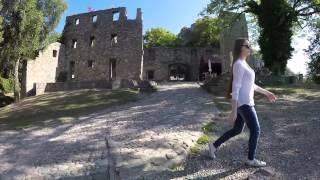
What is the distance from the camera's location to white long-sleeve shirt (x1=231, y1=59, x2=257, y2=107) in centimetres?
639

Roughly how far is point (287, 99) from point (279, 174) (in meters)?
10.3

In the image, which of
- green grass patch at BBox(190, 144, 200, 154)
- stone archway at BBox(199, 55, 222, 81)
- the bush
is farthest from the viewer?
stone archway at BBox(199, 55, 222, 81)

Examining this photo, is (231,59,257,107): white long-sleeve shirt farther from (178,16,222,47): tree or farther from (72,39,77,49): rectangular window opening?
(178,16,222,47): tree

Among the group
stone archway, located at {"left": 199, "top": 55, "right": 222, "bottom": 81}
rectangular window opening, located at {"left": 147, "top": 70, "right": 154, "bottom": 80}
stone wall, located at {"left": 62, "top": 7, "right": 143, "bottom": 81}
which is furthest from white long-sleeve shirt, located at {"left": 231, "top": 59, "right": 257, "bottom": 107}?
rectangular window opening, located at {"left": 147, "top": 70, "right": 154, "bottom": 80}

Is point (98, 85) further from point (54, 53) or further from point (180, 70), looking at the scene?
point (180, 70)

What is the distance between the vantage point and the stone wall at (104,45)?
35.2 m

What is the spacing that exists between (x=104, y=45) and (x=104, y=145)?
91.8 feet

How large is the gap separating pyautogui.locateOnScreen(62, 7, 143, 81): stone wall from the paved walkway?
21.5m

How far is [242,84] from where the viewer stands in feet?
21.2

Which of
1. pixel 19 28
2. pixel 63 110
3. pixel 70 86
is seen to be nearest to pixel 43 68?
pixel 70 86

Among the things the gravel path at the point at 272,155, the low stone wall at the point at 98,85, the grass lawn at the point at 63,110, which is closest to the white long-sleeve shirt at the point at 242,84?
the gravel path at the point at 272,155

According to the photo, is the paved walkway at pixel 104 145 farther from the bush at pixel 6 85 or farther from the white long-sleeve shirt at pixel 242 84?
the bush at pixel 6 85

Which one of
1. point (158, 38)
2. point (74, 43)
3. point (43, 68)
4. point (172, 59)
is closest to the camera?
point (43, 68)

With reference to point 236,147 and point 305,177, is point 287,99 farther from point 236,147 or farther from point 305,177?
point 305,177
